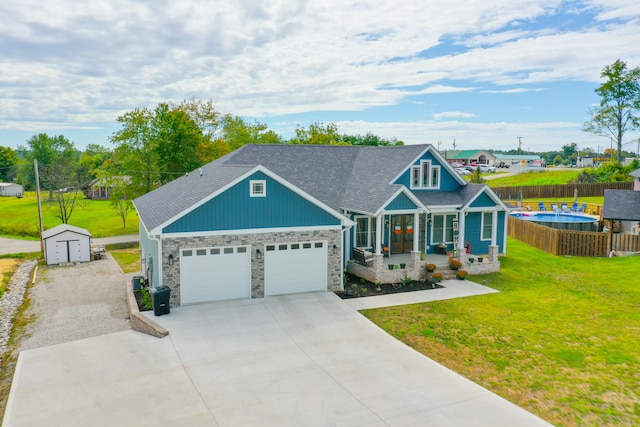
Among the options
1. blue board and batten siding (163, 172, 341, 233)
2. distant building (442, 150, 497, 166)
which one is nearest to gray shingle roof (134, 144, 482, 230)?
blue board and batten siding (163, 172, 341, 233)

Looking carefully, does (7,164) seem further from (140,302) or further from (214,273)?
(214,273)

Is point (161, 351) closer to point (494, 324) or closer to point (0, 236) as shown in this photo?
point (494, 324)

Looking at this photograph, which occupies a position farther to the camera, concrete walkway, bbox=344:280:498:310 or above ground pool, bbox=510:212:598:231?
above ground pool, bbox=510:212:598:231

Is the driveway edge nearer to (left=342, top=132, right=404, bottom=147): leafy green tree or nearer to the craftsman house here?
the craftsman house

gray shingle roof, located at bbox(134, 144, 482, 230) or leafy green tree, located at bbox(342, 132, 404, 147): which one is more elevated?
leafy green tree, located at bbox(342, 132, 404, 147)

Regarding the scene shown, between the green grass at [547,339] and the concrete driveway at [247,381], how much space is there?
2.95 ft

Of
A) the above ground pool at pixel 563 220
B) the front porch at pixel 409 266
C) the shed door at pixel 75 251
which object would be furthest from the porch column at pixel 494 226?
the shed door at pixel 75 251

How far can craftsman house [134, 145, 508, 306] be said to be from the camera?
16.3 metres

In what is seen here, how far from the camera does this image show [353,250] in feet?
71.6

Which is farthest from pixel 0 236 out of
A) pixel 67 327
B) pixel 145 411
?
pixel 145 411

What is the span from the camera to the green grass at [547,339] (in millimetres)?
10414

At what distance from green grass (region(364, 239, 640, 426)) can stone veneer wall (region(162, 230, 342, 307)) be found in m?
2.76

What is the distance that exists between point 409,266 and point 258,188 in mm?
8059

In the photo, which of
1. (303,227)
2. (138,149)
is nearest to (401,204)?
(303,227)
